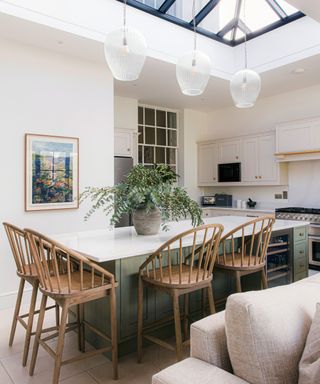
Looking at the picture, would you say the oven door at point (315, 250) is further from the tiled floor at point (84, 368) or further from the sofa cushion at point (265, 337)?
the sofa cushion at point (265, 337)

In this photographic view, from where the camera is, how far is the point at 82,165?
4.12 m

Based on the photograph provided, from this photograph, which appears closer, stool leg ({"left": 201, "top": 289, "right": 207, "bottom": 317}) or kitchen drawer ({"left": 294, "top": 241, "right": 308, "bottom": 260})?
stool leg ({"left": 201, "top": 289, "right": 207, "bottom": 317})

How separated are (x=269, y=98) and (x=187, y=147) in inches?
74.7

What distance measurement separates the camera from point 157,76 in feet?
15.9

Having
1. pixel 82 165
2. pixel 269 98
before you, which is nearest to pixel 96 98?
pixel 82 165

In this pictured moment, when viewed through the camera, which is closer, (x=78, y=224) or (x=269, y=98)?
(x=78, y=224)

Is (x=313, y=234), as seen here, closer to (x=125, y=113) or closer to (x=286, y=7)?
(x=286, y=7)

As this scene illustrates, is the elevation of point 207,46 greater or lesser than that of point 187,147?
greater

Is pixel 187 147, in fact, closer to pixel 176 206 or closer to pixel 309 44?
pixel 309 44

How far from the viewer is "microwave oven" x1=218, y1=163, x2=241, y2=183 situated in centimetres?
630

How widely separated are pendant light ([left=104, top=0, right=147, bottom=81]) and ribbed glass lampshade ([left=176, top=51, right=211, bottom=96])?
46cm

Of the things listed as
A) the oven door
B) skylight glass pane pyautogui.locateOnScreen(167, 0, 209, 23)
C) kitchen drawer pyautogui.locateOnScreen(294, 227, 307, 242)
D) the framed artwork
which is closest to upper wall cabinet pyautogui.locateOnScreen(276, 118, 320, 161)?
the oven door

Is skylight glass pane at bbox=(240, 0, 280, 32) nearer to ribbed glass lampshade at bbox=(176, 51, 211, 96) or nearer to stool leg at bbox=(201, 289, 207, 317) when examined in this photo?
ribbed glass lampshade at bbox=(176, 51, 211, 96)

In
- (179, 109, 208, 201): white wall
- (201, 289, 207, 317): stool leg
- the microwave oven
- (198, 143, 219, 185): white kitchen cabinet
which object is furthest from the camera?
(179, 109, 208, 201): white wall
